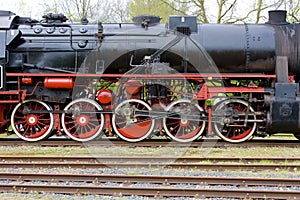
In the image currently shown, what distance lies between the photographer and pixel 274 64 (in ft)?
36.5

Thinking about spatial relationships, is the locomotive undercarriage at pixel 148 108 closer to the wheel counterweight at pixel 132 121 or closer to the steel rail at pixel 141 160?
the wheel counterweight at pixel 132 121

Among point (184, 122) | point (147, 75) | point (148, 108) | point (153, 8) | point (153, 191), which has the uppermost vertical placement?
point (153, 8)

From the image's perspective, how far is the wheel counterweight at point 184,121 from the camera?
10.9 metres

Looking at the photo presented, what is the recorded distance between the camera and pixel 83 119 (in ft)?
37.1

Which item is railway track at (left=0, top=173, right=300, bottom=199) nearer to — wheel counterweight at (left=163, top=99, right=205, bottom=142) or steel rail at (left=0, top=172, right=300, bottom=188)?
steel rail at (left=0, top=172, right=300, bottom=188)

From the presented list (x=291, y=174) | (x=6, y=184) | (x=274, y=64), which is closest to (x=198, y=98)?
(x=274, y=64)

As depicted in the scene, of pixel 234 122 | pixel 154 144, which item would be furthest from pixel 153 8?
pixel 154 144

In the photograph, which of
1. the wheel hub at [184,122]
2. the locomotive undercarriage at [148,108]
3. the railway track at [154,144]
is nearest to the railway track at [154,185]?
the railway track at [154,144]

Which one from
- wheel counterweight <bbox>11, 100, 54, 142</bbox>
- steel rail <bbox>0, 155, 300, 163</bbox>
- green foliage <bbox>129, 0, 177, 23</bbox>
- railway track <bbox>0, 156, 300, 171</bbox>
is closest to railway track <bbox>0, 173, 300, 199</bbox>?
railway track <bbox>0, 156, 300, 171</bbox>

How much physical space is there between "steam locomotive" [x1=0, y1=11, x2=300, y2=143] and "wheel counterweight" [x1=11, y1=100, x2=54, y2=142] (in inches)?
1.1

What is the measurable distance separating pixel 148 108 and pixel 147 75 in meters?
0.83

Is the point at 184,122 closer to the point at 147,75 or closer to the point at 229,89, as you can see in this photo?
the point at 229,89

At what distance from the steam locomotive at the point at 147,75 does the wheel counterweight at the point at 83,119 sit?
25 mm

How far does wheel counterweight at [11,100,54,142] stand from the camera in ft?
37.3
